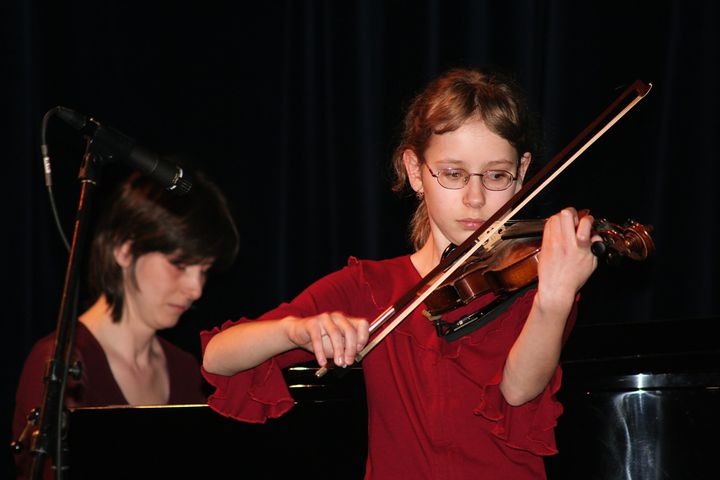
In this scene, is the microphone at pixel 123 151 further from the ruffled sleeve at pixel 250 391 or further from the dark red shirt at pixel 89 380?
the dark red shirt at pixel 89 380

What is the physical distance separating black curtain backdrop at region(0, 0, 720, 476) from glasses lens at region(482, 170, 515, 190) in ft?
4.06

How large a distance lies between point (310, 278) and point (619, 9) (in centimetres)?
140

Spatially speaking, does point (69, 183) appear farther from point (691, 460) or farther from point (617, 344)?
point (691, 460)

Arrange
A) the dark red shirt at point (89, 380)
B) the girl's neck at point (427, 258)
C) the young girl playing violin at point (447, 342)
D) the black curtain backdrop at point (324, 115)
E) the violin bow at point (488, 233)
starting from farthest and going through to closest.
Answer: the black curtain backdrop at point (324, 115) → the dark red shirt at point (89, 380) → the girl's neck at point (427, 258) → the violin bow at point (488, 233) → the young girl playing violin at point (447, 342)

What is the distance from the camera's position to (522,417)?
5.37 ft

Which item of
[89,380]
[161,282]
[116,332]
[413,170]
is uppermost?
[413,170]

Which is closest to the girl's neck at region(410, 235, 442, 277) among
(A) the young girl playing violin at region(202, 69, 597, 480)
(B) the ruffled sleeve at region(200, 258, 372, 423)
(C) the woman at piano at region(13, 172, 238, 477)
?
(A) the young girl playing violin at region(202, 69, 597, 480)

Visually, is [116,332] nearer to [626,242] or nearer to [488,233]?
[488,233]

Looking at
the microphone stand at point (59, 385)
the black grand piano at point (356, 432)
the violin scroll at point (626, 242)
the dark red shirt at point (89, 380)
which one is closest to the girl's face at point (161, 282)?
the dark red shirt at point (89, 380)

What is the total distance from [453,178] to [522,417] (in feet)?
1.58

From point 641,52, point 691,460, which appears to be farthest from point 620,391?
point 641,52

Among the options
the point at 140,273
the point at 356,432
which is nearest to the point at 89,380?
the point at 140,273

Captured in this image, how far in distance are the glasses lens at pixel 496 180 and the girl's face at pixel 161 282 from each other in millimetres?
1334

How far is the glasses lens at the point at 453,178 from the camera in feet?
5.89
